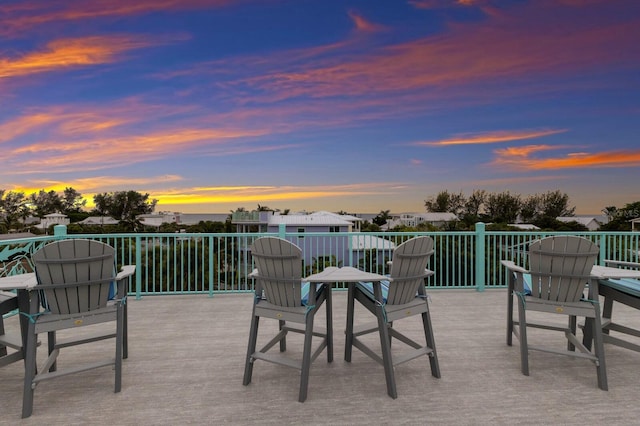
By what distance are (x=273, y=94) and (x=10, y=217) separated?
27958 mm

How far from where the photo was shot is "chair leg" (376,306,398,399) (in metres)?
2.50

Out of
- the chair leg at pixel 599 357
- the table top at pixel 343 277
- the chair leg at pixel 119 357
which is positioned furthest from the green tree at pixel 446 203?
the chair leg at pixel 119 357

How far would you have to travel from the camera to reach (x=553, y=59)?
856 cm

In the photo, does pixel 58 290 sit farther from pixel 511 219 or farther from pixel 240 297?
pixel 511 219

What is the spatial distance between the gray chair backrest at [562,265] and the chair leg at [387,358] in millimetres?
1368

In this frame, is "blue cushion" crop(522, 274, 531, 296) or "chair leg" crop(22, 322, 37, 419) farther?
"blue cushion" crop(522, 274, 531, 296)

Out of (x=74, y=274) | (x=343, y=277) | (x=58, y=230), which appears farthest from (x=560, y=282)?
(x=58, y=230)

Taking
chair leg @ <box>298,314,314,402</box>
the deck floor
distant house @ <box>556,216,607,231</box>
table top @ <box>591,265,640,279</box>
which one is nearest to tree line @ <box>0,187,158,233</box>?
the deck floor

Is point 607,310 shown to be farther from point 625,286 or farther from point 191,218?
point 191,218

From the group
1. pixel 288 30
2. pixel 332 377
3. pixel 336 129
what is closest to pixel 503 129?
pixel 336 129

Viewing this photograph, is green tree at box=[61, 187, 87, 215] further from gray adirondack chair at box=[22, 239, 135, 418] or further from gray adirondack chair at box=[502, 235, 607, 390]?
gray adirondack chair at box=[502, 235, 607, 390]

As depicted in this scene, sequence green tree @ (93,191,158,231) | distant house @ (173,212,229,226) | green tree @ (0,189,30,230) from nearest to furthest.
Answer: distant house @ (173,212,229,226) → green tree @ (93,191,158,231) → green tree @ (0,189,30,230)

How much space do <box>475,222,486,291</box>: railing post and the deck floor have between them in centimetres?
228

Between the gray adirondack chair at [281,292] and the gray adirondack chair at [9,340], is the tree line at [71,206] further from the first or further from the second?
the gray adirondack chair at [281,292]
